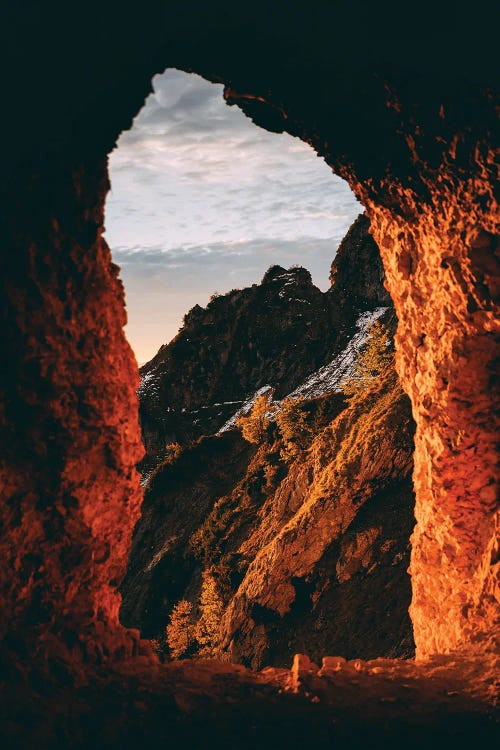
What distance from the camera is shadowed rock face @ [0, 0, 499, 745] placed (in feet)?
29.3

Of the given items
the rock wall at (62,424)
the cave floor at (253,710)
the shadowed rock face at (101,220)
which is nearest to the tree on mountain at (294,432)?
the shadowed rock face at (101,220)

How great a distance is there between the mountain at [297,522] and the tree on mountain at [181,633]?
245 millimetres

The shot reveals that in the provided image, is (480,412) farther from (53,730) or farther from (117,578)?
(53,730)

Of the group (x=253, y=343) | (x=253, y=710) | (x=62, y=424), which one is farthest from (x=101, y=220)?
(x=253, y=343)

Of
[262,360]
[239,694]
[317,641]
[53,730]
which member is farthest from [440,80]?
[262,360]

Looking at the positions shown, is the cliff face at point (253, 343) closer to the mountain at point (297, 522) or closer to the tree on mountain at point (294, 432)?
the mountain at point (297, 522)

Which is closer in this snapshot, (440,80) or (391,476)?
(440,80)

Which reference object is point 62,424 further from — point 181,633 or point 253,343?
point 253,343

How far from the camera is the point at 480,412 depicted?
1300cm

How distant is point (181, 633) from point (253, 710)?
176 feet

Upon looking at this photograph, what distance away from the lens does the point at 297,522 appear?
40.4 meters

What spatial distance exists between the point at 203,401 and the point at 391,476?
115 metres

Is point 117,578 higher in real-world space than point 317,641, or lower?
higher

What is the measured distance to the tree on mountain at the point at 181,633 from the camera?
Result: 55.6 meters
